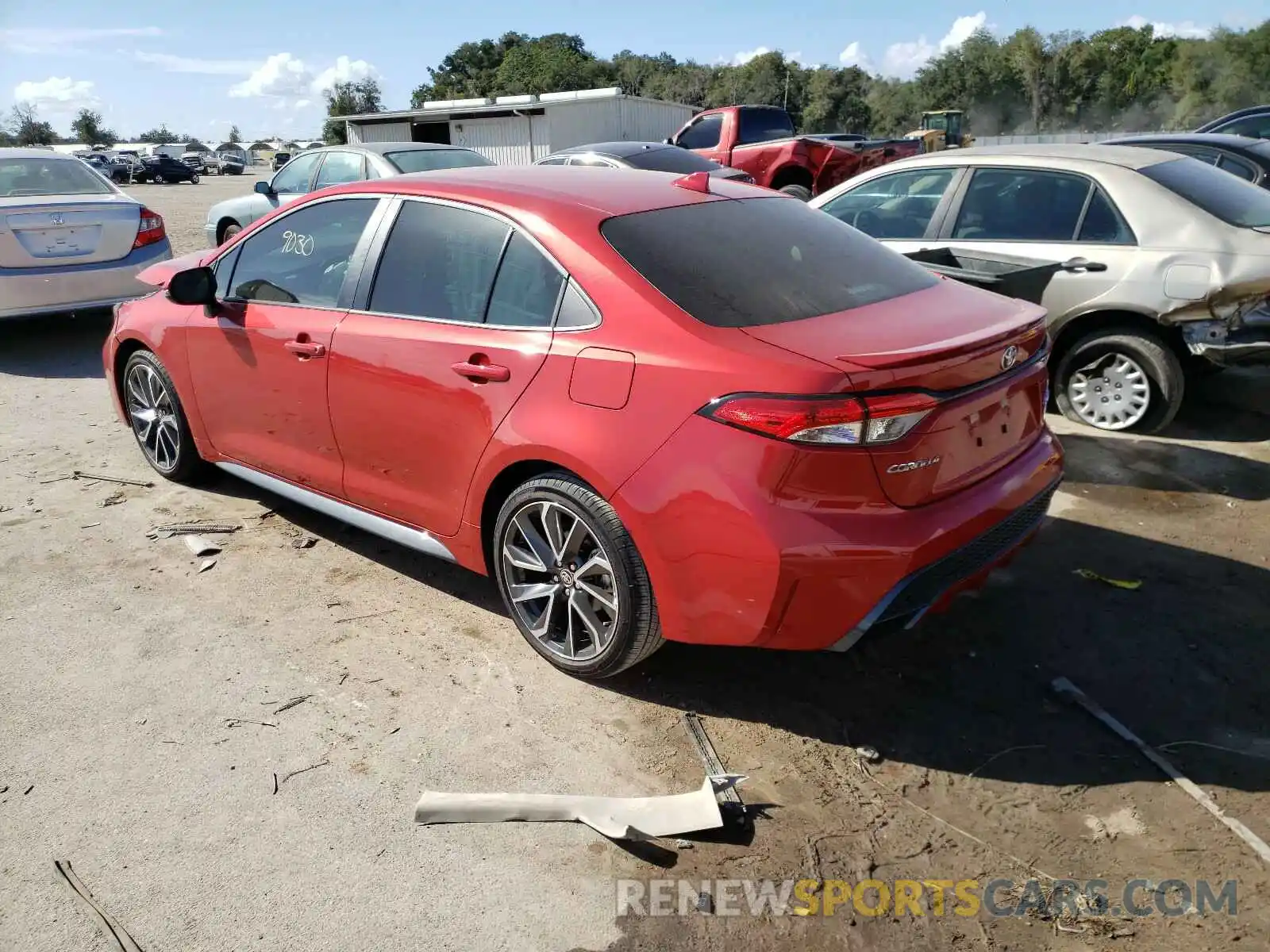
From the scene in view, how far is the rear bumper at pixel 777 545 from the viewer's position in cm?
267

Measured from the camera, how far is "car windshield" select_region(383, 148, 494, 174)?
31.2ft

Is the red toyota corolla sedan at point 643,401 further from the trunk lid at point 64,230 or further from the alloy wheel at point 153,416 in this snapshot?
the trunk lid at point 64,230

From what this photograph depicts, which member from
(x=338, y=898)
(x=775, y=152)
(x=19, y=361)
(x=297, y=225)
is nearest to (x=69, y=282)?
(x=19, y=361)

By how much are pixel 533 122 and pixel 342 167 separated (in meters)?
25.1

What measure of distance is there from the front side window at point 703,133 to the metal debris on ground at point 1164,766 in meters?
13.5

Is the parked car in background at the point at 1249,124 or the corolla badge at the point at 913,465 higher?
the parked car in background at the point at 1249,124

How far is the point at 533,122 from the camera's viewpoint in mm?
33312

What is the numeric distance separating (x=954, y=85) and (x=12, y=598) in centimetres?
8059

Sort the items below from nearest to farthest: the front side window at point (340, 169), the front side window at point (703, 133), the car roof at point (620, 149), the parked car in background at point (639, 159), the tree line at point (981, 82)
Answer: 1. the front side window at point (340, 169)
2. the parked car in background at point (639, 159)
3. the car roof at point (620, 149)
4. the front side window at point (703, 133)
5. the tree line at point (981, 82)

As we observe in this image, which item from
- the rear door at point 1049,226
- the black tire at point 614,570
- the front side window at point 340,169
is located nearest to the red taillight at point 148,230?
the front side window at point 340,169

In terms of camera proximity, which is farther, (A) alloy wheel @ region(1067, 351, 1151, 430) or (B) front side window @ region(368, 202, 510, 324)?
(A) alloy wheel @ region(1067, 351, 1151, 430)

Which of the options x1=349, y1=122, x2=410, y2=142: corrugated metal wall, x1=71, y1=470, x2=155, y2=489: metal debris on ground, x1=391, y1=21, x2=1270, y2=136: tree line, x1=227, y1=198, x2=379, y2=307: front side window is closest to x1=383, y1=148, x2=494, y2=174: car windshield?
x1=71, y1=470, x2=155, y2=489: metal debris on ground

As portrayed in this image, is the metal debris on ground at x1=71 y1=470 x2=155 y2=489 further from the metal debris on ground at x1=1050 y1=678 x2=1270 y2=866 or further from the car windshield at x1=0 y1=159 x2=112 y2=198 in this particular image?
the metal debris on ground at x1=1050 y1=678 x2=1270 y2=866

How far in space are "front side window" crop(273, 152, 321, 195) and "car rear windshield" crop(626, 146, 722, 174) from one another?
372 centimetres
